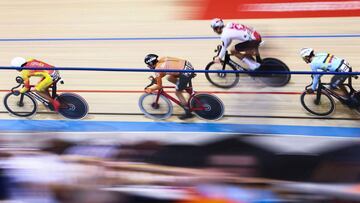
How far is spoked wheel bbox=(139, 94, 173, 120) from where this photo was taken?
208 cm

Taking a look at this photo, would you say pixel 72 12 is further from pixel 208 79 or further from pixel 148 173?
pixel 148 173

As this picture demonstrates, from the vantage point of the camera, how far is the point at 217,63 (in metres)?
2.91

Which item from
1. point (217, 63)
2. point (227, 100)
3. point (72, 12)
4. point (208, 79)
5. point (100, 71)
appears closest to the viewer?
point (227, 100)

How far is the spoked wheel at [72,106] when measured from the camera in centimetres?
200

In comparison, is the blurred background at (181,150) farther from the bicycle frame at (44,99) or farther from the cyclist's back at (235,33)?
the cyclist's back at (235,33)

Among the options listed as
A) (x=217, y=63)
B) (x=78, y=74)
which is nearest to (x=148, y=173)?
(x=78, y=74)

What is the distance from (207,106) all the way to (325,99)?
65cm

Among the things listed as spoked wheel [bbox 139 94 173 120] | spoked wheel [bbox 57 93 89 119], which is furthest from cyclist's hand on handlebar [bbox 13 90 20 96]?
spoked wheel [bbox 139 94 173 120]

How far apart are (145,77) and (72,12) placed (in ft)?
9.22

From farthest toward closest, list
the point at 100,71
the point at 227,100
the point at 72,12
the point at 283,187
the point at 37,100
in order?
the point at 72,12, the point at 37,100, the point at 100,71, the point at 227,100, the point at 283,187

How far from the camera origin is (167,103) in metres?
2.17

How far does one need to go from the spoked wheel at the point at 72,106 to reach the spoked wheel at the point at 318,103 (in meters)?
1.06

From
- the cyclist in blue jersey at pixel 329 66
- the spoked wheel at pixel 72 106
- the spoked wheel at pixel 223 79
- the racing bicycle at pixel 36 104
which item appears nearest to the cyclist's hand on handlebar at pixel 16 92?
the racing bicycle at pixel 36 104

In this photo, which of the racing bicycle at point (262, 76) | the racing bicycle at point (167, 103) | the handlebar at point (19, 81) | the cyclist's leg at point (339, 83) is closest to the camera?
the racing bicycle at point (262, 76)
